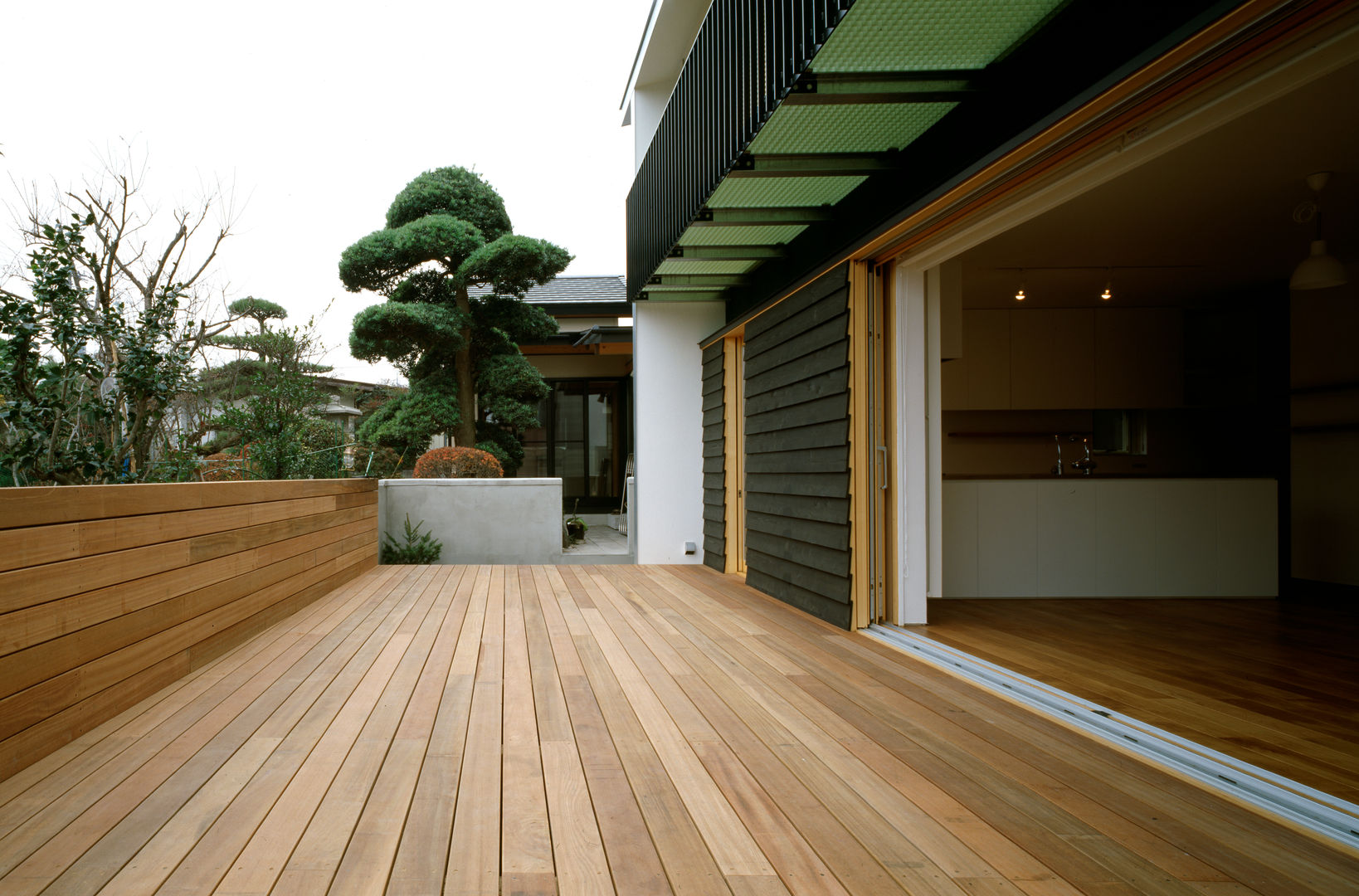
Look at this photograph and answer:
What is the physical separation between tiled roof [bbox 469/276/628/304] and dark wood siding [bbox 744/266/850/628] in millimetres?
6604

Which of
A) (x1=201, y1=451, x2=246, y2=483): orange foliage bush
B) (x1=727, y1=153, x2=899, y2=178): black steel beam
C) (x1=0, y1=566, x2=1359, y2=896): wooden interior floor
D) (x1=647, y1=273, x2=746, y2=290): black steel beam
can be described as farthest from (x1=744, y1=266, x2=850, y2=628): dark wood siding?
(x1=201, y1=451, x2=246, y2=483): orange foliage bush

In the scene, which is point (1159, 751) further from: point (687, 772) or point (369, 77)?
point (369, 77)

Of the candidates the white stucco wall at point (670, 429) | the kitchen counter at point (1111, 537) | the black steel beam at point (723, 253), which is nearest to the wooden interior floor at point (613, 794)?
the kitchen counter at point (1111, 537)

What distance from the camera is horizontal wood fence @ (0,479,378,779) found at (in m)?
2.12

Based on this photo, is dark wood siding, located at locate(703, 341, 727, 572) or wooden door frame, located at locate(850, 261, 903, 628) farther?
dark wood siding, located at locate(703, 341, 727, 572)

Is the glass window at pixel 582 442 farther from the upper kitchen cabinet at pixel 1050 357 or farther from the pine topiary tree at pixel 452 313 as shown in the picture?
the upper kitchen cabinet at pixel 1050 357

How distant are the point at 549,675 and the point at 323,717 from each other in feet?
2.80

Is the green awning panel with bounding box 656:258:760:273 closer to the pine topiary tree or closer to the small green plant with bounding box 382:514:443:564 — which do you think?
the small green plant with bounding box 382:514:443:564

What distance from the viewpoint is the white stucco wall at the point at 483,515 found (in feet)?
25.3

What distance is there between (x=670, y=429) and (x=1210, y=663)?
4.77 m

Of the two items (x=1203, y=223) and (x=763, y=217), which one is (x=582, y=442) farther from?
(x=1203, y=223)

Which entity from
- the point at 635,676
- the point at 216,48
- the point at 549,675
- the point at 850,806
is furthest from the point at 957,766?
the point at 216,48

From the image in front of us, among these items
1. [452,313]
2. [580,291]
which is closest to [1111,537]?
[452,313]

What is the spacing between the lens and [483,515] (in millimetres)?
7777
